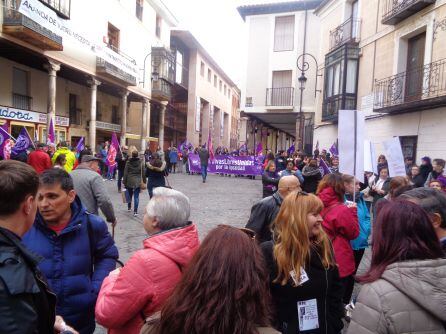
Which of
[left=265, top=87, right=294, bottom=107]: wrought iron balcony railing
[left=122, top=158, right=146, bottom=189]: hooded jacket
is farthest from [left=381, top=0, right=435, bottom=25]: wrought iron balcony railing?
[left=265, top=87, right=294, bottom=107]: wrought iron balcony railing

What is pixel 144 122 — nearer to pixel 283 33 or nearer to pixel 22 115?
pixel 22 115

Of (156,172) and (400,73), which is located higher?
(400,73)

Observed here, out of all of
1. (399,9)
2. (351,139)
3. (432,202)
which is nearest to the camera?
(432,202)

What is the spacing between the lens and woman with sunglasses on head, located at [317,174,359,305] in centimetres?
379

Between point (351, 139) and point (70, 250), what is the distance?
146 inches

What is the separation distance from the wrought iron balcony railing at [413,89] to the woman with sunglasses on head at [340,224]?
8.75 meters

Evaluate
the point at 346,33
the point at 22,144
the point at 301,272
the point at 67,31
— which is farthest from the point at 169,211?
the point at 346,33

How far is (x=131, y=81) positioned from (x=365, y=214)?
21.8 meters

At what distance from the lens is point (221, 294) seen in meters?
1.43

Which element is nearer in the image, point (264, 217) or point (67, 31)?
point (264, 217)

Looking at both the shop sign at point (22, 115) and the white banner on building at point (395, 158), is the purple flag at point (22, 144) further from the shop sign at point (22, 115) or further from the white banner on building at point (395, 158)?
the white banner on building at point (395, 158)

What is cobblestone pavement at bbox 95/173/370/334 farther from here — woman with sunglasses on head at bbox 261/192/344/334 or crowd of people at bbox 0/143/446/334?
woman with sunglasses on head at bbox 261/192/344/334

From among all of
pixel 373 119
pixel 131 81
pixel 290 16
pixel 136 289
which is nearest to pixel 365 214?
pixel 136 289

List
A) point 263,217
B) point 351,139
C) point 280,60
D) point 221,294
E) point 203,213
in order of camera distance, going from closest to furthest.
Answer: point 221,294 → point 263,217 → point 351,139 → point 203,213 → point 280,60
